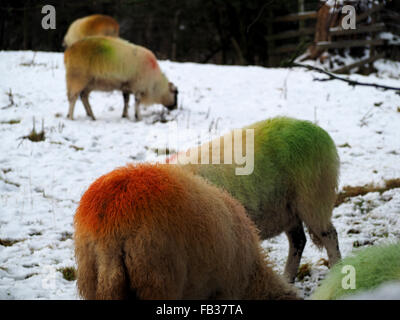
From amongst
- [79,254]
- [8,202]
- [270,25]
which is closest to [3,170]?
[8,202]

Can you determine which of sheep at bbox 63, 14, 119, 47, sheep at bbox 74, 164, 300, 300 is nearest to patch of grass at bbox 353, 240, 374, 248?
sheep at bbox 74, 164, 300, 300

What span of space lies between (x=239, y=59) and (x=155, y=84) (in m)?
9.16

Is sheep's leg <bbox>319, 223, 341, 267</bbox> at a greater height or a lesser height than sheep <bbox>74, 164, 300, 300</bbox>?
lesser

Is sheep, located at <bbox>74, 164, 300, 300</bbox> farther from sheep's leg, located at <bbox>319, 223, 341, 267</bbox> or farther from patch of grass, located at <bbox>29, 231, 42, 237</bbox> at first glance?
patch of grass, located at <bbox>29, 231, 42, 237</bbox>

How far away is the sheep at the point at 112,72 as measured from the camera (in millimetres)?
7906

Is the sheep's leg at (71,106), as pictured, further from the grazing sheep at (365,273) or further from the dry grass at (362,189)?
the grazing sheep at (365,273)

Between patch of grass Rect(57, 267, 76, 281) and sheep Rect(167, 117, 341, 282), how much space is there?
1224mm

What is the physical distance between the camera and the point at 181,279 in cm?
190

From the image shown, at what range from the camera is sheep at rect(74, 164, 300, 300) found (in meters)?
1.83

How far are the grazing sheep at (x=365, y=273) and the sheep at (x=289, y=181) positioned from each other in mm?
1536

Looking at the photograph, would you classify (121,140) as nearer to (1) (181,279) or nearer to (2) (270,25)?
(1) (181,279)

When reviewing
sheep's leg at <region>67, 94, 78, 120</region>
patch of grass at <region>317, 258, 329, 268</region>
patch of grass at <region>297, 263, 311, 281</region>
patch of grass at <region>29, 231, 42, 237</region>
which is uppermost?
sheep's leg at <region>67, 94, 78, 120</region>

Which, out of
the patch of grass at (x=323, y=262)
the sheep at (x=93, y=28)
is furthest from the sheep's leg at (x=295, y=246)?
the sheep at (x=93, y=28)

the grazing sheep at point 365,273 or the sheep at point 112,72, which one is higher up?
the sheep at point 112,72
